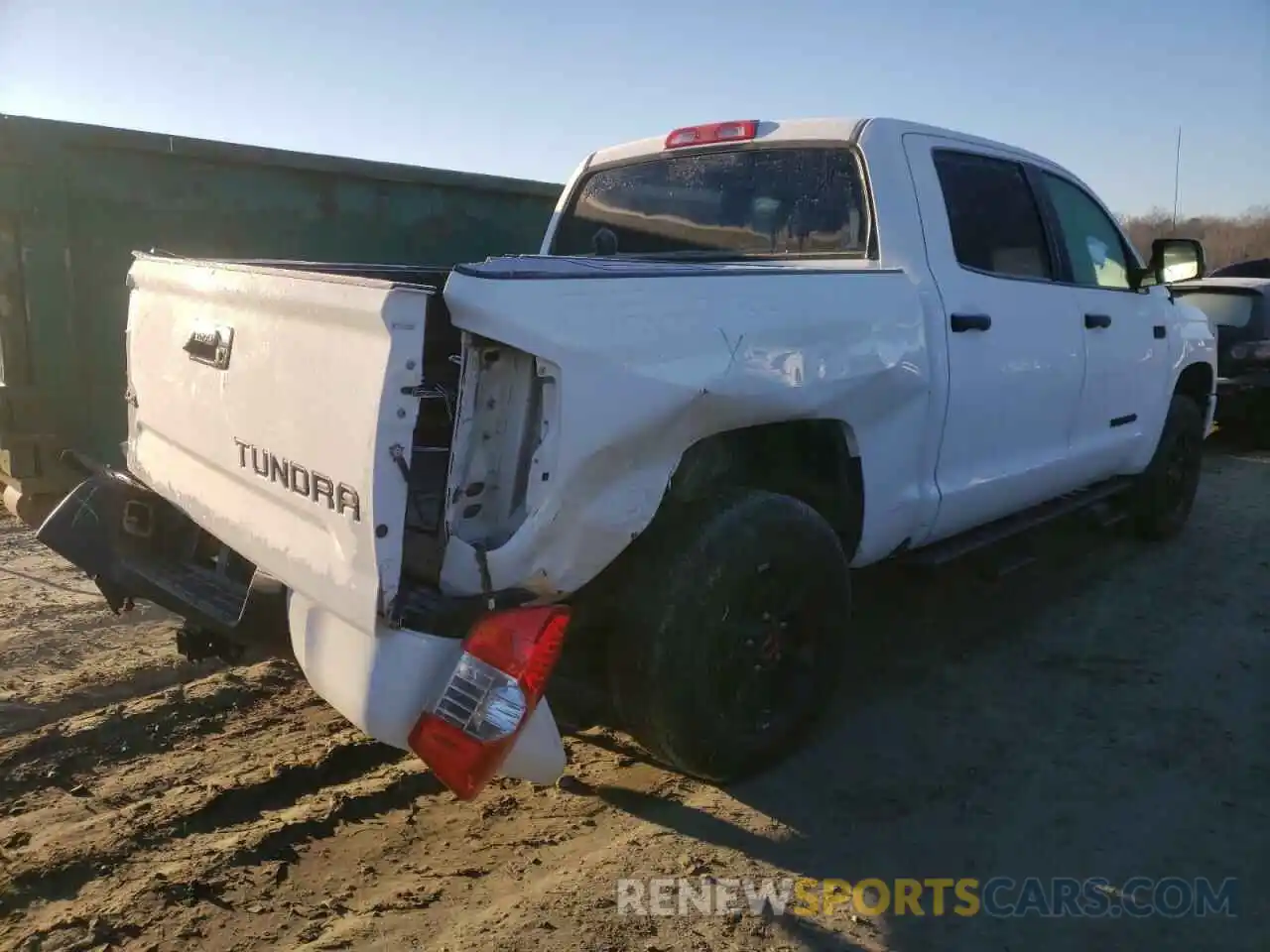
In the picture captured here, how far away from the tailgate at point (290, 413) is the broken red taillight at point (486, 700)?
25cm

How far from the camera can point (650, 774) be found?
3318mm

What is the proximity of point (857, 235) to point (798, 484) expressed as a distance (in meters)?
0.94

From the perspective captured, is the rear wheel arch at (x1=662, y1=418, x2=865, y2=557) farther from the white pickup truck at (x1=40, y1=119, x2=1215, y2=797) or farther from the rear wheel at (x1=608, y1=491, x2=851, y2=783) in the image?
the rear wheel at (x1=608, y1=491, x2=851, y2=783)

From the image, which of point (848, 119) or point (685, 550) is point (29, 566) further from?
point (848, 119)

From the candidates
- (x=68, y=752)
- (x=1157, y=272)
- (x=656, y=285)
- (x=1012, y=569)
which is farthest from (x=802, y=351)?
(x=1157, y=272)

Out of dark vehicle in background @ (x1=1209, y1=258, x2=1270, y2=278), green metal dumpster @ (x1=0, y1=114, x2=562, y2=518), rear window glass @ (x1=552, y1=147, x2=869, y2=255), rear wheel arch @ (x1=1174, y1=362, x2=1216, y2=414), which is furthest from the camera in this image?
dark vehicle in background @ (x1=1209, y1=258, x2=1270, y2=278)

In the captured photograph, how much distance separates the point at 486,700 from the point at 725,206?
240cm

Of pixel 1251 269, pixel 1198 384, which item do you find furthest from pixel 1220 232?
pixel 1198 384

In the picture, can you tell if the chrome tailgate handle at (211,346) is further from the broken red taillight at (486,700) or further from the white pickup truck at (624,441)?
the broken red taillight at (486,700)

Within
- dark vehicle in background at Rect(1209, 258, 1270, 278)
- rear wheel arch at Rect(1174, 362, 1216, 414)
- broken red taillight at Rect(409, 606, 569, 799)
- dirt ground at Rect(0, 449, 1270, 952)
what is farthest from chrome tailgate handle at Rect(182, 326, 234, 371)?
dark vehicle in background at Rect(1209, 258, 1270, 278)

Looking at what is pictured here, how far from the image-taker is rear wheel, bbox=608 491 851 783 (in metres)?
2.81

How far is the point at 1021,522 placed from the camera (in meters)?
4.42

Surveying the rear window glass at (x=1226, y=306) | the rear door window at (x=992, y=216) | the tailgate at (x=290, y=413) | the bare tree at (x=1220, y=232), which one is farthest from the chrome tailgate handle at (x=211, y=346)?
the bare tree at (x=1220, y=232)

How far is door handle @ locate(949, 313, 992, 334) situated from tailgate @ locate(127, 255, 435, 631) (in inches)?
80.5
